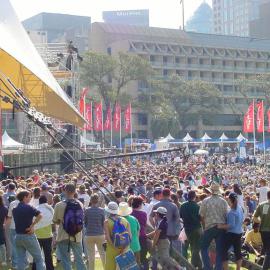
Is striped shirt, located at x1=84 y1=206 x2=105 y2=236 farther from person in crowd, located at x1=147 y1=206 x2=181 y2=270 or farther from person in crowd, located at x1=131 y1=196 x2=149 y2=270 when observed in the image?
person in crowd, located at x1=147 y1=206 x2=181 y2=270

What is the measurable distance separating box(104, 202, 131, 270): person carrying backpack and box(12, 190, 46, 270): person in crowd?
110cm

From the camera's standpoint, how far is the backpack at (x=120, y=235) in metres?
8.70

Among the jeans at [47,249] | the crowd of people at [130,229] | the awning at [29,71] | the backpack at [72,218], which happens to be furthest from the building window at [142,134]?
the backpack at [72,218]

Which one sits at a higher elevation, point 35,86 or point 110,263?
point 35,86

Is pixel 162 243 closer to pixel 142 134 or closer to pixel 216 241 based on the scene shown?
pixel 216 241

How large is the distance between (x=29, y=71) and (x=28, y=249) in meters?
6.93

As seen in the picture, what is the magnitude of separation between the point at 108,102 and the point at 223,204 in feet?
220

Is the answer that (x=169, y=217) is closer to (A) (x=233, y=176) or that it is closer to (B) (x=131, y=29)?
(A) (x=233, y=176)

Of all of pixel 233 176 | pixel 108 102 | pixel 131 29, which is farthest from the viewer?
pixel 131 29

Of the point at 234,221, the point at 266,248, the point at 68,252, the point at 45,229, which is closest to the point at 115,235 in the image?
the point at 68,252

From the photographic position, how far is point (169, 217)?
1041 centimetres

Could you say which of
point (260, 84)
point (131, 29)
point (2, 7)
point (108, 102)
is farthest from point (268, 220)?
point (131, 29)

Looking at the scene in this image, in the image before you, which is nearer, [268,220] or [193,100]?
[268,220]

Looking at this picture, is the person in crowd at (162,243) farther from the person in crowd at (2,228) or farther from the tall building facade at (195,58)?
the tall building facade at (195,58)
